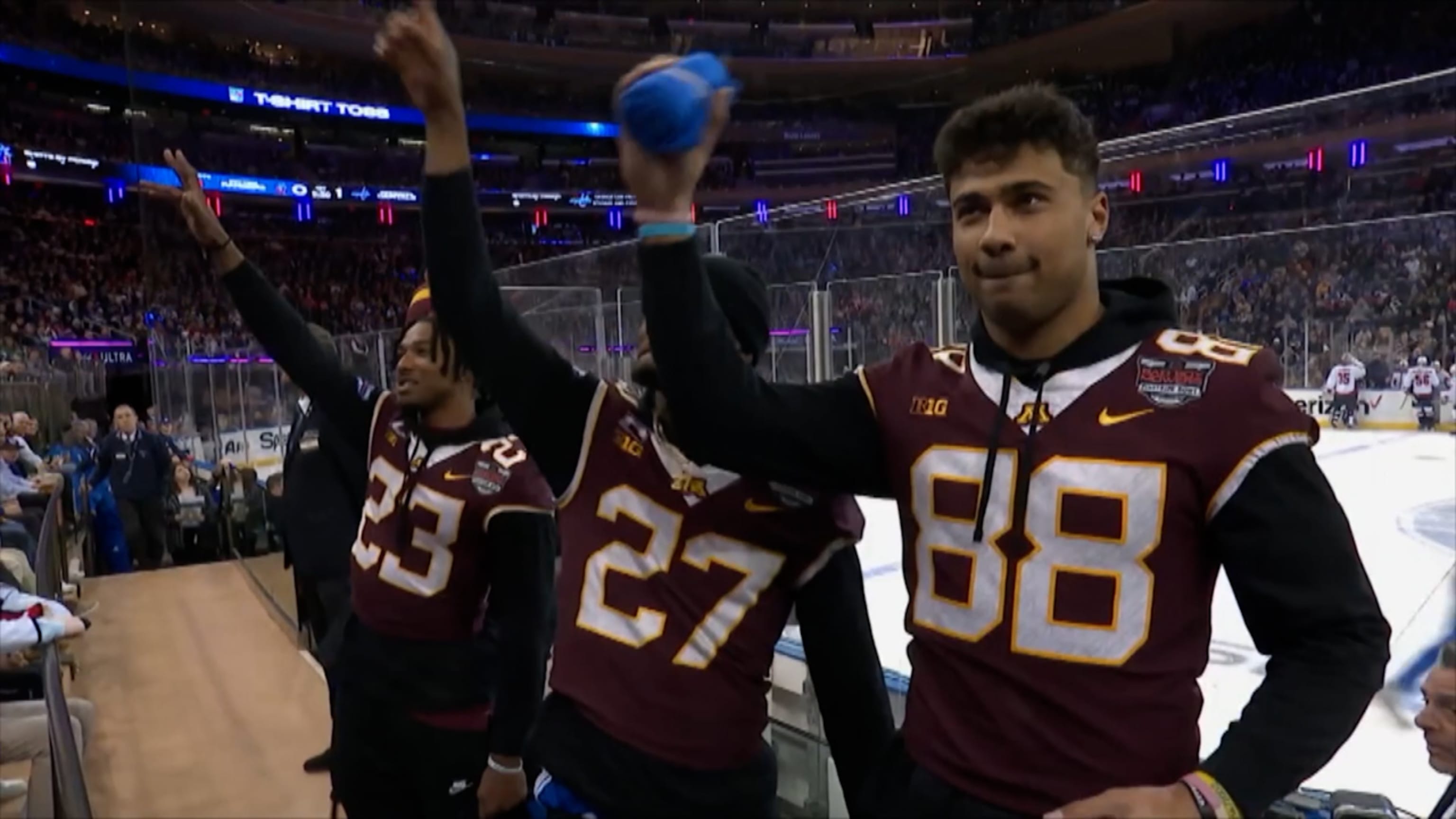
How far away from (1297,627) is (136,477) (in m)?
8.08

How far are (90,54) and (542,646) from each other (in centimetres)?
1892

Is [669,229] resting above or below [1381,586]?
above

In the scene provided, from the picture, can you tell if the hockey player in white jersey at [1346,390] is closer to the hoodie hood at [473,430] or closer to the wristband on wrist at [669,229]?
the hoodie hood at [473,430]

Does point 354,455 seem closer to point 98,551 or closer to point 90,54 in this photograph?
point 98,551

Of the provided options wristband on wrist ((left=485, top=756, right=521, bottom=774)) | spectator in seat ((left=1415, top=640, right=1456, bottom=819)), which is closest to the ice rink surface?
spectator in seat ((left=1415, top=640, right=1456, bottom=819))

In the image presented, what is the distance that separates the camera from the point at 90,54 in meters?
16.7

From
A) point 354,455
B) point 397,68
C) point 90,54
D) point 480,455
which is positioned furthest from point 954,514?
point 90,54

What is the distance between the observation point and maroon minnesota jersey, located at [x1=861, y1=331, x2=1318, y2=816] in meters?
0.90

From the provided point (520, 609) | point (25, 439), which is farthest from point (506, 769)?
point (25, 439)

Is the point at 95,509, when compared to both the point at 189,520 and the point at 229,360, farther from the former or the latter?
the point at 229,360

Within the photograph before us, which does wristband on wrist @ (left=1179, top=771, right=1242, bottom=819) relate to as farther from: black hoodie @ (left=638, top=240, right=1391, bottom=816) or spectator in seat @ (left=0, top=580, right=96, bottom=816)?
spectator in seat @ (left=0, top=580, right=96, bottom=816)

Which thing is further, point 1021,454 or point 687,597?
point 687,597

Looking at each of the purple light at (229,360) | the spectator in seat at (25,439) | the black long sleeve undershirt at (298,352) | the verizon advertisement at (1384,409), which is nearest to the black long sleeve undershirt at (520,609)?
the black long sleeve undershirt at (298,352)

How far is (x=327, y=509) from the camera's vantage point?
2.80m
